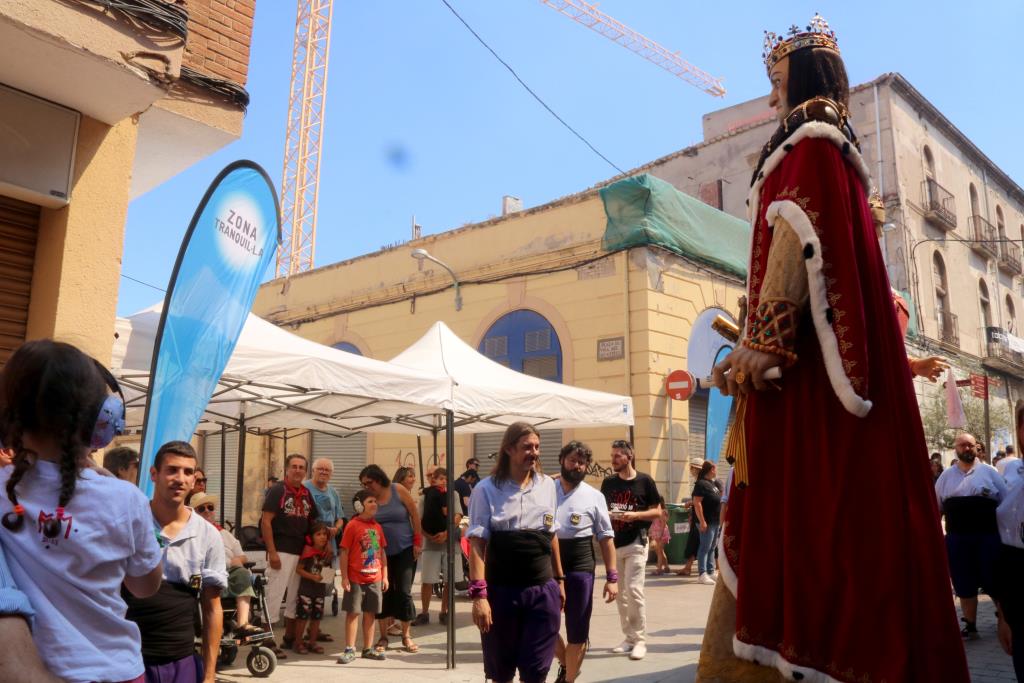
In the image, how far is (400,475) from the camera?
1000cm

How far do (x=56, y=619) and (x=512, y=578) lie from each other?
10.4ft

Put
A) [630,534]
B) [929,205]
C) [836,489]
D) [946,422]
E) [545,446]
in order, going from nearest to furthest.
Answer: [836,489]
[630,534]
[545,446]
[946,422]
[929,205]

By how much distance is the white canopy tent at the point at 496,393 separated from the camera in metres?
8.58

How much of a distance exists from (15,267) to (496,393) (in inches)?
183

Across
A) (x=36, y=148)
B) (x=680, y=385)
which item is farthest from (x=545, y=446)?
(x=36, y=148)

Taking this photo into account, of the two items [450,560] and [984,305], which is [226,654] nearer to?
[450,560]

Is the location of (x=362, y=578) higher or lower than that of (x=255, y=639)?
higher

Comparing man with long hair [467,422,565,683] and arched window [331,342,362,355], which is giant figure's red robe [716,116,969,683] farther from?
arched window [331,342,362,355]

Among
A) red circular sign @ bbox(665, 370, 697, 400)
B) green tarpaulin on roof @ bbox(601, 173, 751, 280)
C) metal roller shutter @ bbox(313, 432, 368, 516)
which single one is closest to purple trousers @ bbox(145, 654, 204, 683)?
red circular sign @ bbox(665, 370, 697, 400)

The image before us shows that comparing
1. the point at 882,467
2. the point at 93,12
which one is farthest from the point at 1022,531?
the point at 93,12

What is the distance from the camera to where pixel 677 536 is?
14.5 m

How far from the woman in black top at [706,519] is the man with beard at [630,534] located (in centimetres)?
469

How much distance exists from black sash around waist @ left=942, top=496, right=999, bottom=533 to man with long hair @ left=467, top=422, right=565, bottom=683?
4.78 meters

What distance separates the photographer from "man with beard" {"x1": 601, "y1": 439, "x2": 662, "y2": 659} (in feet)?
24.9
